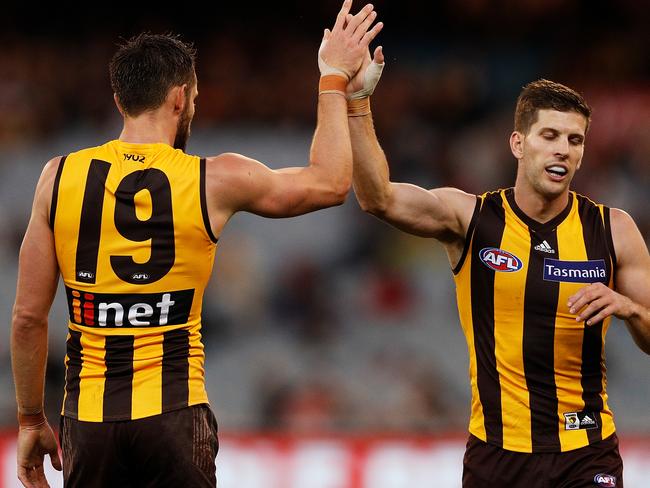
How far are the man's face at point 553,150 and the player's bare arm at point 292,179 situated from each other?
3.42 feet

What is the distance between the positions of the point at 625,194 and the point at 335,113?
291 inches

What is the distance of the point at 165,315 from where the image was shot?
3826 mm

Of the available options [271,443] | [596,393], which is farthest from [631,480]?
[596,393]

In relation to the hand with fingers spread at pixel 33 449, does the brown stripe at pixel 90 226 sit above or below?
above

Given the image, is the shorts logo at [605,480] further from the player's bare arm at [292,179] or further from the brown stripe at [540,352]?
the player's bare arm at [292,179]

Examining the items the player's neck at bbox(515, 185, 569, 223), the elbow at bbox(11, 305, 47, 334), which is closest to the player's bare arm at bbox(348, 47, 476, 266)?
the player's neck at bbox(515, 185, 569, 223)

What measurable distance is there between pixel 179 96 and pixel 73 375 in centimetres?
106

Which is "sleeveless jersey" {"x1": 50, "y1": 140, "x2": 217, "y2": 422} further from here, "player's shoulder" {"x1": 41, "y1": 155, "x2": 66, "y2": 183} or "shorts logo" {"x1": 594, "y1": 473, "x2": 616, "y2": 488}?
"shorts logo" {"x1": 594, "y1": 473, "x2": 616, "y2": 488}

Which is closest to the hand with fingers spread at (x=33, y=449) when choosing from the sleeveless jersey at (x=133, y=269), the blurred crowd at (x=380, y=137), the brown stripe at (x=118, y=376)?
the sleeveless jersey at (x=133, y=269)

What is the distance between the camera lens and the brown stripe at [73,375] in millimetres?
3871

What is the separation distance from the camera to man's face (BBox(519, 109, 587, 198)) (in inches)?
184

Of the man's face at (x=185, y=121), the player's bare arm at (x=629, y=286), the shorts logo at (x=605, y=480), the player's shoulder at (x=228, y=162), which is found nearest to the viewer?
the player's shoulder at (x=228, y=162)

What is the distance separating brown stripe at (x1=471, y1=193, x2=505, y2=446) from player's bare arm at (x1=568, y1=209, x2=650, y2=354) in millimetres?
403

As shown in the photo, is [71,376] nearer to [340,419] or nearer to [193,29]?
[340,419]
